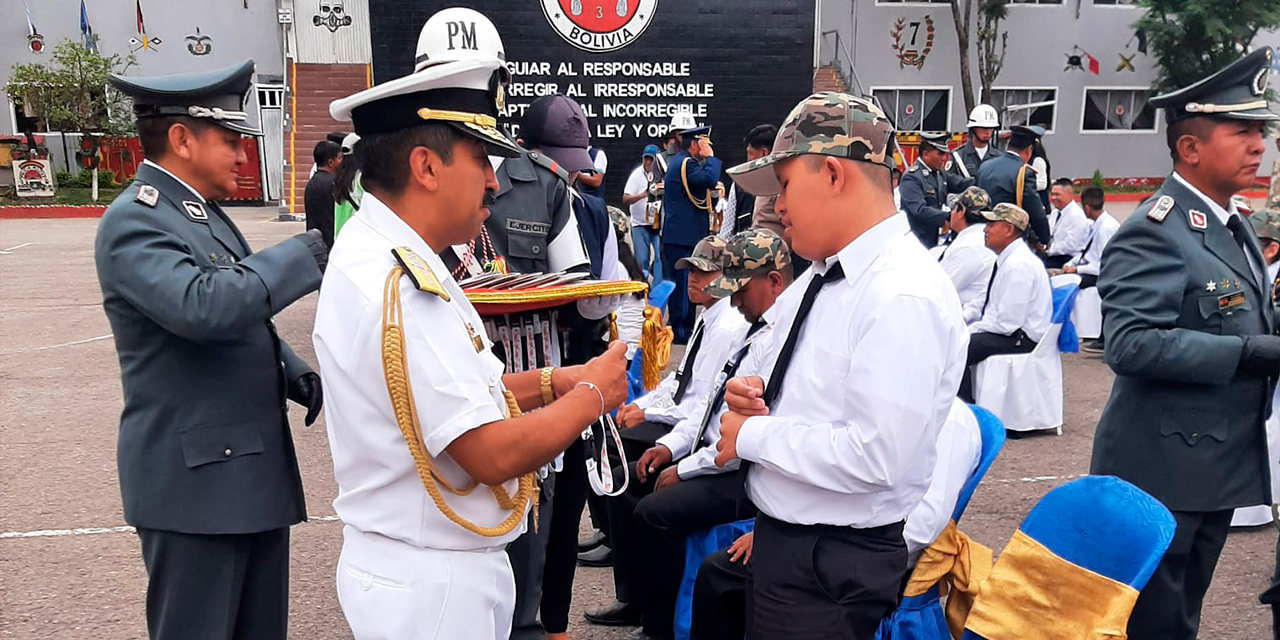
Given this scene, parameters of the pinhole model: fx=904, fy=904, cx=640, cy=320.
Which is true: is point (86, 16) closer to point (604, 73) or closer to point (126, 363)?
point (604, 73)

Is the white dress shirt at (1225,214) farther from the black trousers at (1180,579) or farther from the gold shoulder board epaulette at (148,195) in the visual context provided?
the gold shoulder board epaulette at (148,195)

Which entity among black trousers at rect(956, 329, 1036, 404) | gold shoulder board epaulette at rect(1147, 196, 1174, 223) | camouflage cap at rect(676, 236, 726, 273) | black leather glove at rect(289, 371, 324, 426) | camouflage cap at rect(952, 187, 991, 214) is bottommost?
black trousers at rect(956, 329, 1036, 404)

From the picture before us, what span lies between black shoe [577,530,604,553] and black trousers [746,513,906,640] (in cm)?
245

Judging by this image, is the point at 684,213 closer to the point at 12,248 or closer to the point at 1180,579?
the point at 1180,579

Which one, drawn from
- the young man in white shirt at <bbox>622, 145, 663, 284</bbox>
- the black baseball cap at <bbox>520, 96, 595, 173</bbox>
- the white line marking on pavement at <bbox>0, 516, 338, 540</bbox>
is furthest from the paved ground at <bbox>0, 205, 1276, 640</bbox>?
the young man in white shirt at <bbox>622, 145, 663, 284</bbox>

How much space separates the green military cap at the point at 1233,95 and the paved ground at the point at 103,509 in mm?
2195

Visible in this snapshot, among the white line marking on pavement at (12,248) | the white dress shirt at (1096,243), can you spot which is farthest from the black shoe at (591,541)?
the white line marking on pavement at (12,248)

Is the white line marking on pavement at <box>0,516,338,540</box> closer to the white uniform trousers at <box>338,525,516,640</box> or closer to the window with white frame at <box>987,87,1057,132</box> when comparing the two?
the white uniform trousers at <box>338,525,516,640</box>

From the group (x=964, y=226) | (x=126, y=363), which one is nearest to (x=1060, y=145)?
(x=964, y=226)

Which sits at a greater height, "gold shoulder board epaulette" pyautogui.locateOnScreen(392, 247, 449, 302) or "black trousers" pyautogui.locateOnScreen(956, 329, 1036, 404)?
"gold shoulder board epaulette" pyautogui.locateOnScreen(392, 247, 449, 302)

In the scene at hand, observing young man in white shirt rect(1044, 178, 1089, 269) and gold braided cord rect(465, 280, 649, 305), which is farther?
young man in white shirt rect(1044, 178, 1089, 269)

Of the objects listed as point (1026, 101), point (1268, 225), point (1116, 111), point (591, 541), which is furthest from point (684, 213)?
point (1116, 111)

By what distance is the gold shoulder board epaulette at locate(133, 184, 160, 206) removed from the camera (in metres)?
2.31

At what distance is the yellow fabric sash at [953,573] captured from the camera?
8.84ft
